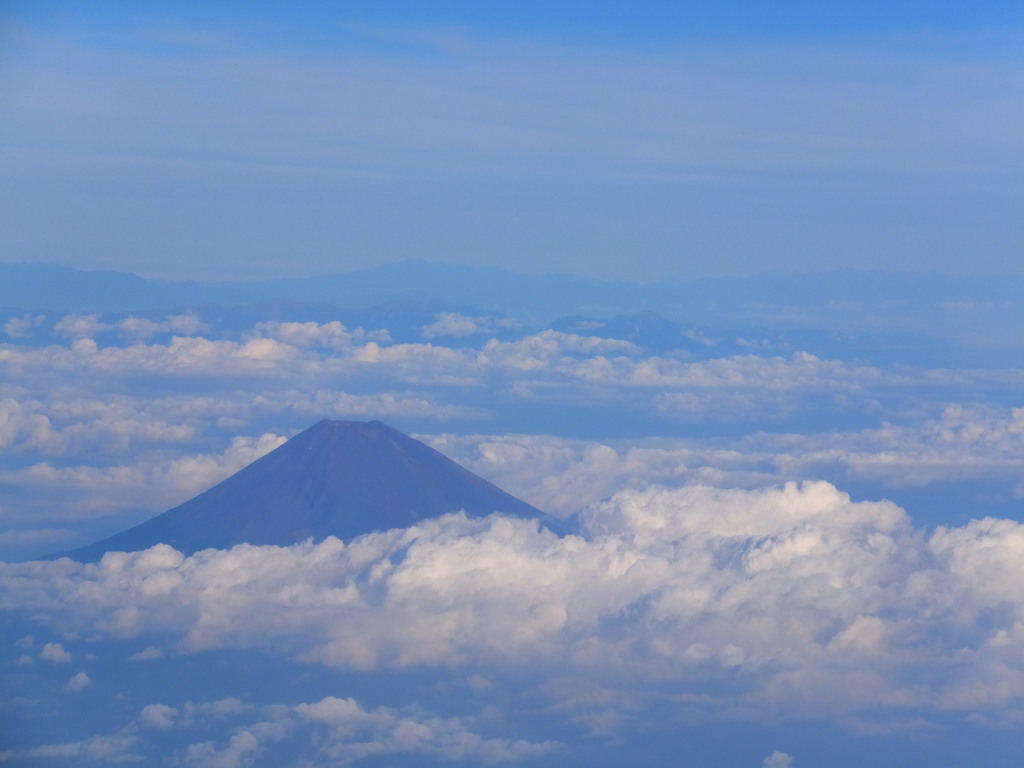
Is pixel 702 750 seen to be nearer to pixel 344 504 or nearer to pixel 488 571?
pixel 488 571

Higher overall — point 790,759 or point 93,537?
point 93,537

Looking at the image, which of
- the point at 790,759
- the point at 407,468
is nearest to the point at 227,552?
the point at 407,468

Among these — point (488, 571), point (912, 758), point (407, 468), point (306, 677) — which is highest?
point (407, 468)

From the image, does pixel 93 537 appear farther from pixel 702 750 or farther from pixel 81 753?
pixel 702 750

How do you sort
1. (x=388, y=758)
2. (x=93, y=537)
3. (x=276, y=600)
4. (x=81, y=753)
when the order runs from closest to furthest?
(x=81, y=753), (x=388, y=758), (x=276, y=600), (x=93, y=537)

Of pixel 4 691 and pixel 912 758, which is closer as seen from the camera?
pixel 4 691

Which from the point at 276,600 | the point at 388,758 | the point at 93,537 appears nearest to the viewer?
the point at 388,758
